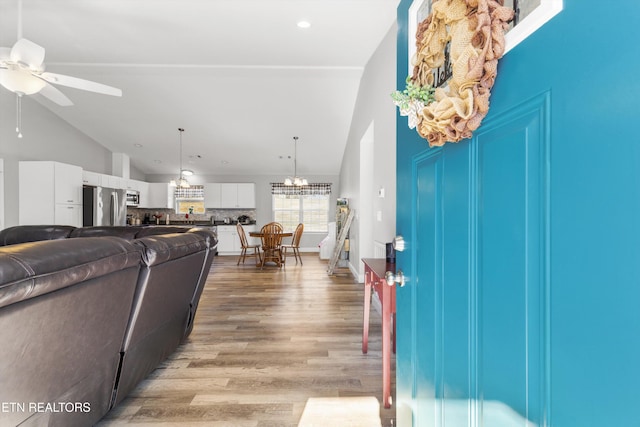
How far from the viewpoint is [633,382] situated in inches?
15.8

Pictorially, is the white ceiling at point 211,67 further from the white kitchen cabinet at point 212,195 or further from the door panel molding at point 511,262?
the door panel molding at point 511,262

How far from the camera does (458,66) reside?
2.26 ft

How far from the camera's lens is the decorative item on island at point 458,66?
0.64 metres

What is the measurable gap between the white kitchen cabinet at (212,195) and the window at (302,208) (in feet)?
4.97

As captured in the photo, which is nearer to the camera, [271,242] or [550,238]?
[550,238]

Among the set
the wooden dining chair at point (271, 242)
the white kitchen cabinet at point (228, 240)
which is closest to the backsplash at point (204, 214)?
the white kitchen cabinet at point (228, 240)

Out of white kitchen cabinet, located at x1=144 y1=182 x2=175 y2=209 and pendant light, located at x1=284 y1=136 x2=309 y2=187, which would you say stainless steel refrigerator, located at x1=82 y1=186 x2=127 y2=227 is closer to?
white kitchen cabinet, located at x1=144 y1=182 x2=175 y2=209

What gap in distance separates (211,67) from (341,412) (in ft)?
14.4

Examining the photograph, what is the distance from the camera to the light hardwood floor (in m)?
1.75

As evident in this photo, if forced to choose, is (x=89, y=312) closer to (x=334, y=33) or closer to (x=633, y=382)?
(x=633, y=382)

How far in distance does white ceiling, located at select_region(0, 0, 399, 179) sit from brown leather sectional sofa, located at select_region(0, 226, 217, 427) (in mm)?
2487

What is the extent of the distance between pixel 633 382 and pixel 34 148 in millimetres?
7604

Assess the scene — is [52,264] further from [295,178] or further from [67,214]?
[295,178]

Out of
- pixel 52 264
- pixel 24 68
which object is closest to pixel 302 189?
pixel 24 68
